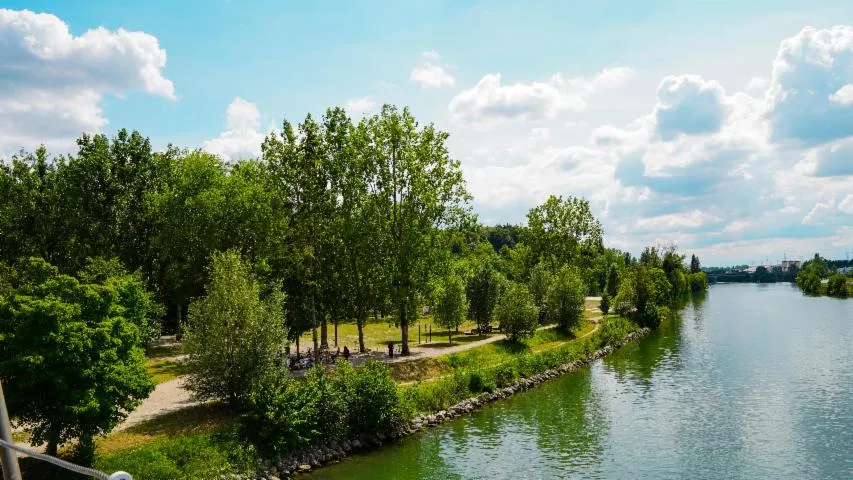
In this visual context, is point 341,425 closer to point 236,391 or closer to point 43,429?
point 236,391

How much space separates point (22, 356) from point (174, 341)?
42.6m

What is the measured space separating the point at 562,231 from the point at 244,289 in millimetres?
68977

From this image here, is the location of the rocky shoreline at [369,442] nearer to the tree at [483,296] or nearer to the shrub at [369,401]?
the shrub at [369,401]

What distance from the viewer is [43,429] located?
80.4 feet

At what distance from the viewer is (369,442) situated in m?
34.8

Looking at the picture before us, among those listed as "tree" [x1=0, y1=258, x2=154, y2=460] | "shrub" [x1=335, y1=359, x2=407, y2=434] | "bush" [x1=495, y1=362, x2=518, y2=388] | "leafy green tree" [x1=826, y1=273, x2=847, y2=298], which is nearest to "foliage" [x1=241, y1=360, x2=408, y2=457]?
"shrub" [x1=335, y1=359, x2=407, y2=434]

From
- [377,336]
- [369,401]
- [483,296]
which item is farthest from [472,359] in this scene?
[377,336]

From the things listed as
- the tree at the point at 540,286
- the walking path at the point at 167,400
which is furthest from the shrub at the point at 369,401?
the tree at the point at 540,286

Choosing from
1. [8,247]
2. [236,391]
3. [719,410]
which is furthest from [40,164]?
[719,410]

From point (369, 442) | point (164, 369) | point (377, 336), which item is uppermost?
Answer: point (164, 369)

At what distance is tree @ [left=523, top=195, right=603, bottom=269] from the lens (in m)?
95.4

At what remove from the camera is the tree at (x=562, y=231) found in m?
95.4

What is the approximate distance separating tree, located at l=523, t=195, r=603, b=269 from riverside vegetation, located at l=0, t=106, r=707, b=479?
16.2 m

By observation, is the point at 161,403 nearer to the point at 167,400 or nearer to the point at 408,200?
the point at 167,400
